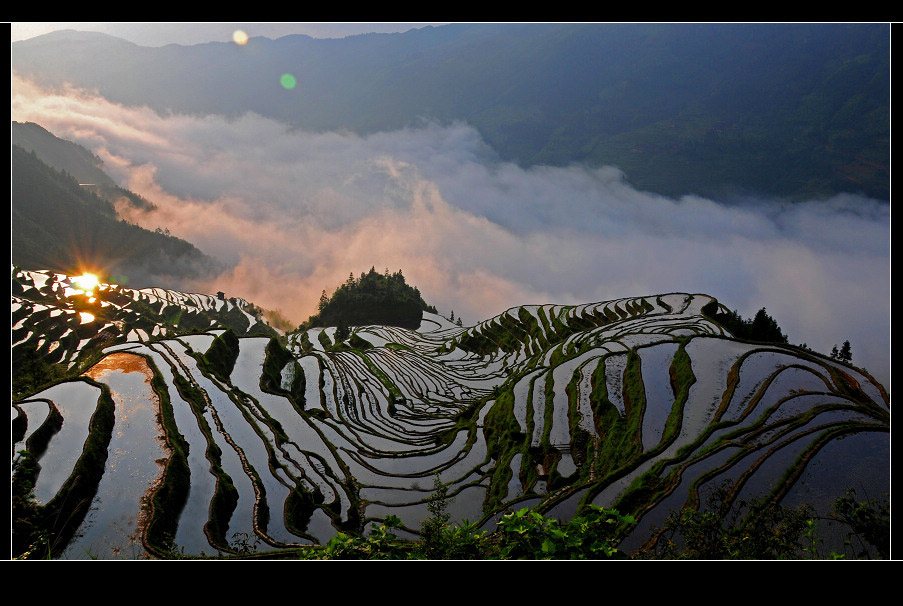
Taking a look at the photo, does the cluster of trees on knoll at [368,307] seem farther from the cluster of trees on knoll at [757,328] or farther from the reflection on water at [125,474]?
the reflection on water at [125,474]

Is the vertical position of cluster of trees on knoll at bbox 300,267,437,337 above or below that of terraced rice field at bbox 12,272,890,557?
above

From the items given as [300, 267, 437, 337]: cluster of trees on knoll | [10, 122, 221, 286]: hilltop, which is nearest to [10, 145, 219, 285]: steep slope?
[10, 122, 221, 286]: hilltop

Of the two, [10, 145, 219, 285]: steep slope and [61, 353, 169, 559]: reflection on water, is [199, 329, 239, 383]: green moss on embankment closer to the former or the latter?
[61, 353, 169, 559]: reflection on water

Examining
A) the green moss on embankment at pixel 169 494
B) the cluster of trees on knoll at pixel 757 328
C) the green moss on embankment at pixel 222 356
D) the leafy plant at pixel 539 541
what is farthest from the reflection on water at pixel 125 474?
the cluster of trees on knoll at pixel 757 328
